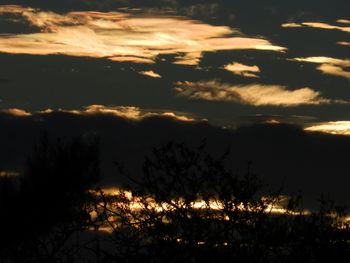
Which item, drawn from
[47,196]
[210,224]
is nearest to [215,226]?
[210,224]

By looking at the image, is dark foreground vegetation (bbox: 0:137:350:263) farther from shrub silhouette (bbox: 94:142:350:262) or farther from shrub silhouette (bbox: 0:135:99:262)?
shrub silhouette (bbox: 0:135:99:262)

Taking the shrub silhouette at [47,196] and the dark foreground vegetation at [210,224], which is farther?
the shrub silhouette at [47,196]

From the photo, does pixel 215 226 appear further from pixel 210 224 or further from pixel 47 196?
pixel 47 196

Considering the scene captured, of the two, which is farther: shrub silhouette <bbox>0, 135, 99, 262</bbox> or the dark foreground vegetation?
shrub silhouette <bbox>0, 135, 99, 262</bbox>

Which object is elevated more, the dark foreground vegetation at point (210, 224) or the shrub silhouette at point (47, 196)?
the dark foreground vegetation at point (210, 224)

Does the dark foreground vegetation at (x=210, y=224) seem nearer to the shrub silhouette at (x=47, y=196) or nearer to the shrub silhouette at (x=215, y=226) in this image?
the shrub silhouette at (x=215, y=226)

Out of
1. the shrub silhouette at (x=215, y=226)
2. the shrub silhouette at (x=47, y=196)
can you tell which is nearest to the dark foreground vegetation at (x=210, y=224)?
the shrub silhouette at (x=215, y=226)

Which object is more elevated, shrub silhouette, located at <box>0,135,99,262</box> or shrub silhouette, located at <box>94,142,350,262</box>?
shrub silhouette, located at <box>94,142,350,262</box>

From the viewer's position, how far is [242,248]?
1285 centimetres

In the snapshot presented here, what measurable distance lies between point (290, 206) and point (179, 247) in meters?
3.03

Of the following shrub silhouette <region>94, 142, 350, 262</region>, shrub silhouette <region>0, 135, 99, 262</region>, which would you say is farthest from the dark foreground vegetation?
shrub silhouette <region>0, 135, 99, 262</region>

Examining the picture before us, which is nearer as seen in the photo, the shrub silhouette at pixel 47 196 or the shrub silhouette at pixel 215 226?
the shrub silhouette at pixel 215 226

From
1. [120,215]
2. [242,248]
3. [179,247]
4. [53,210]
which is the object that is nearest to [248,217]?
[242,248]

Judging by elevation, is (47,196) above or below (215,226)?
below
